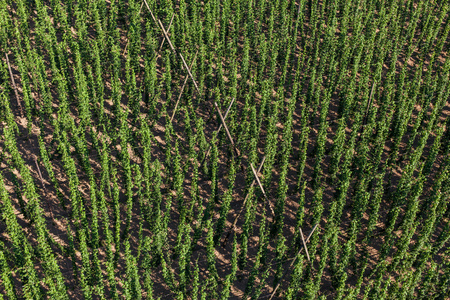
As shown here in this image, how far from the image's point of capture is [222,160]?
63.4 ft

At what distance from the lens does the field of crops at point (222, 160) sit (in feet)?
49.5

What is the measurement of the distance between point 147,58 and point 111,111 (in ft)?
9.67

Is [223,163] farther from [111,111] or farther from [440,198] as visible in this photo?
[440,198]

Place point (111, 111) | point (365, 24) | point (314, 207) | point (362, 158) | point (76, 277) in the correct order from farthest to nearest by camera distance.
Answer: point (365, 24)
point (111, 111)
point (362, 158)
point (314, 207)
point (76, 277)

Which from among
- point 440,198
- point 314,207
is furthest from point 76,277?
point 440,198

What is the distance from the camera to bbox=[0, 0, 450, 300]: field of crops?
49.5 feet

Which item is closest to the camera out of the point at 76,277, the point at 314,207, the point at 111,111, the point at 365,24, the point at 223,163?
the point at 76,277

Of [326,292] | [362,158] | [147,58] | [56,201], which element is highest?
[147,58]

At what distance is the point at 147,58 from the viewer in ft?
69.9

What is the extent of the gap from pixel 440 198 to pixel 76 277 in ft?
42.2

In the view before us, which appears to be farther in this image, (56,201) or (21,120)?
(21,120)

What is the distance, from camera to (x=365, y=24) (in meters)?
24.4

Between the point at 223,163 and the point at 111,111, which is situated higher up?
the point at 111,111

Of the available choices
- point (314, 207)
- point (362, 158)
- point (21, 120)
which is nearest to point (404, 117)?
point (362, 158)
